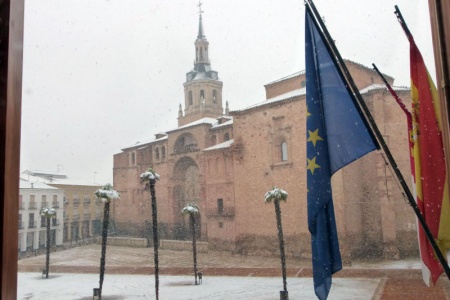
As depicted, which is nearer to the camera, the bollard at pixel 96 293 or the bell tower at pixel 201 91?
the bollard at pixel 96 293

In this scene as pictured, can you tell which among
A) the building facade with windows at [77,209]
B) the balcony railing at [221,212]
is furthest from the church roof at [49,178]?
the balcony railing at [221,212]

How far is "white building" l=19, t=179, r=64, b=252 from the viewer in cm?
2623

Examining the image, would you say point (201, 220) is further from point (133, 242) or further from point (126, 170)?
point (126, 170)

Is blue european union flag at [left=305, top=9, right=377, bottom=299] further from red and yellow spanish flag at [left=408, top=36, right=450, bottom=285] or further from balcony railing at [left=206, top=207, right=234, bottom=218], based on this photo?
balcony railing at [left=206, top=207, right=234, bottom=218]

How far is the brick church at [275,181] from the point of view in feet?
57.2

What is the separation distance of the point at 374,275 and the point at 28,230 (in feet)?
74.3

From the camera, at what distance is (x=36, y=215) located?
27.5m

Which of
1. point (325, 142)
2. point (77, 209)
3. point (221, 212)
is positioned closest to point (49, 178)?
point (77, 209)

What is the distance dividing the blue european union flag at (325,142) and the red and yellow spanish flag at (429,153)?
512 mm

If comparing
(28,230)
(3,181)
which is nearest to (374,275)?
(3,181)

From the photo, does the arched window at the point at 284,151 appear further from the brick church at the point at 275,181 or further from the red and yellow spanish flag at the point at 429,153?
the red and yellow spanish flag at the point at 429,153

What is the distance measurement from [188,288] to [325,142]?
12656mm

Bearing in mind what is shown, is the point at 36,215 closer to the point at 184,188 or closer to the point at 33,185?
the point at 33,185

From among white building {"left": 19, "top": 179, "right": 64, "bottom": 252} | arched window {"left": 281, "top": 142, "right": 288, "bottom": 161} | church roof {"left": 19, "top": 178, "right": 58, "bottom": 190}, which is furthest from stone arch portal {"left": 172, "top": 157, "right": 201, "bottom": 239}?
arched window {"left": 281, "top": 142, "right": 288, "bottom": 161}
